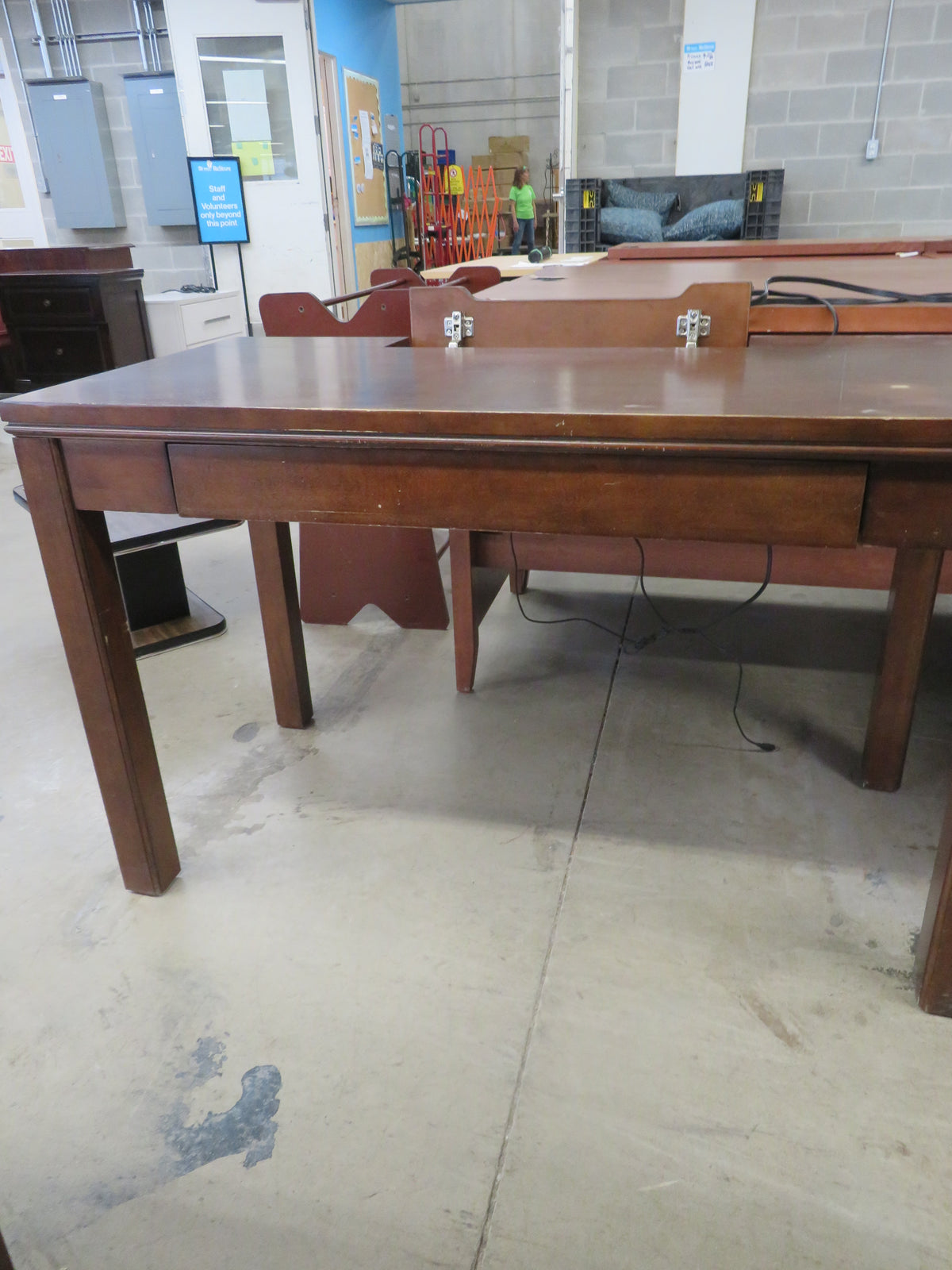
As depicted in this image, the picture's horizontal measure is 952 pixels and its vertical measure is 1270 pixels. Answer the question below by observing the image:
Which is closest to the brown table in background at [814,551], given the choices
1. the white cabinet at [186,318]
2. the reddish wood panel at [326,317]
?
the reddish wood panel at [326,317]

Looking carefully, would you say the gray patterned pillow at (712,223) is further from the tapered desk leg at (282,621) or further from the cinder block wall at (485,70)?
the cinder block wall at (485,70)

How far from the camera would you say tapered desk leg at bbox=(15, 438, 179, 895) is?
108cm

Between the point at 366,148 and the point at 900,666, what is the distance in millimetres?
6750

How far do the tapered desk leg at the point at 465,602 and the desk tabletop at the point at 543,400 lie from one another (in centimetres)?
55

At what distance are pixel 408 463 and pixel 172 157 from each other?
660 centimetres

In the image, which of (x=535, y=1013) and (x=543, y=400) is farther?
(x=535, y=1013)

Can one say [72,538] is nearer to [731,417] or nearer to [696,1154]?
[731,417]

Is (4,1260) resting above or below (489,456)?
below

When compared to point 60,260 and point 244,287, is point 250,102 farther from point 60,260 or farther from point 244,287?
point 60,260

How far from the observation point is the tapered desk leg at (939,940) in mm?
993

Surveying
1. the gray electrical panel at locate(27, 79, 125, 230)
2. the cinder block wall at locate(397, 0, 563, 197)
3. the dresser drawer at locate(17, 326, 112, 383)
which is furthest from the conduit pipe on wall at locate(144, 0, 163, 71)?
the cinder block wall at locate(397, 0, 563, 197)

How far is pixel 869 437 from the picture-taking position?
0.79 m

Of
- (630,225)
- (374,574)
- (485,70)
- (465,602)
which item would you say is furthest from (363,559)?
(485,70)

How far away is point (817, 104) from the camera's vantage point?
5.24 meters
